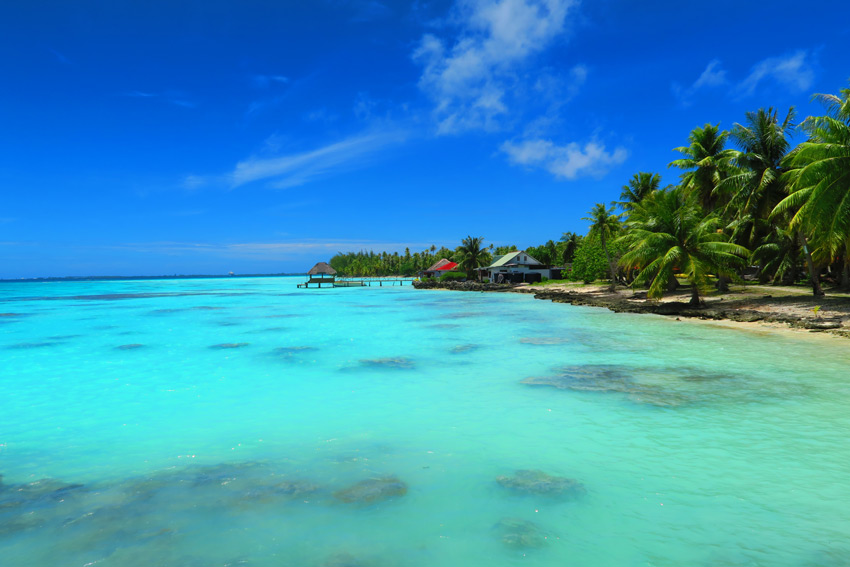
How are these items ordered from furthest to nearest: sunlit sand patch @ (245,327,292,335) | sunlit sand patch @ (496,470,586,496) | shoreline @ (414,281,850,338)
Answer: sunlit sand patch @ (245,327,292,335) < shoreline @ (414,281,850,338) < sunlit sand patch @ (496,470,586,496)

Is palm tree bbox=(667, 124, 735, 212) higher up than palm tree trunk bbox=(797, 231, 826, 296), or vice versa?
palm tree bbox=(667, 124, 735, 212)

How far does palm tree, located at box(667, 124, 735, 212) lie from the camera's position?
98.5 ft

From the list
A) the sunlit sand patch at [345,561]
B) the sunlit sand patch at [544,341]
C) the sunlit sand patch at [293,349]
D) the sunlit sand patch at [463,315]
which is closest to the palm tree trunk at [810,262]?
the sunlit sand patch at [544,341]

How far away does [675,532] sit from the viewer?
4.16 metres

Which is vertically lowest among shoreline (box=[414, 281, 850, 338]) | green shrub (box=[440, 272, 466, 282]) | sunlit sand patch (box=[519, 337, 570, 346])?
sunlit sand patch (box=[519, 337, 570, 346])

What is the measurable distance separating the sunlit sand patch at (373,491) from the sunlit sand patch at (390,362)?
7.16 m

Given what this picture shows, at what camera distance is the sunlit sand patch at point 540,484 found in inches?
199

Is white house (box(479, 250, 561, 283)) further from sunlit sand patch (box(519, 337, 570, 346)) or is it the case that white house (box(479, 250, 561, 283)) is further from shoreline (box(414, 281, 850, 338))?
sunlit sand patch (box(519, 337, 570, 346))

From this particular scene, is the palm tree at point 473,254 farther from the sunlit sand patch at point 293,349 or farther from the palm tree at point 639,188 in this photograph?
the sunlit sand patch at point 293,349

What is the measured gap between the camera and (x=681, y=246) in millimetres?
23109

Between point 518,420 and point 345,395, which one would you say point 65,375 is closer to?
point 345,395

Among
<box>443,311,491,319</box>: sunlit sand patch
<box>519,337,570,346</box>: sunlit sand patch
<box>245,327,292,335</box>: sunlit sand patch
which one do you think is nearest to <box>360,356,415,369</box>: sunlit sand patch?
<box>519,337,570,346</box>: sunlit sand patch

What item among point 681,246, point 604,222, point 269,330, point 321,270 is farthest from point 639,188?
point 321,270

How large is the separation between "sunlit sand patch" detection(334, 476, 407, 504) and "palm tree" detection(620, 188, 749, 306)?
21.2m
